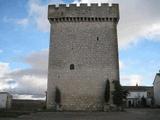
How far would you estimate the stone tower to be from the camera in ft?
95.0

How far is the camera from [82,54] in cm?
2967

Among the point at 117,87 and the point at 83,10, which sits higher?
the point at 83,10

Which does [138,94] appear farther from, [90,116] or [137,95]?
[90,116]

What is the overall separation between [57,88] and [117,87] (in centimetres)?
658

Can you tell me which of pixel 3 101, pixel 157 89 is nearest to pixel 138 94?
pixel 157 89

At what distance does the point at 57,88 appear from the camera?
95.3 feet

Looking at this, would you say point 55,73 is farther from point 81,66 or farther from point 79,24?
point 79,24

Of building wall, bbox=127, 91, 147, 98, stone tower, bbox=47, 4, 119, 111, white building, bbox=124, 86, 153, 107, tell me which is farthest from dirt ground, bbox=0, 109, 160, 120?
building wall, bbox=127, 91, 147, 98

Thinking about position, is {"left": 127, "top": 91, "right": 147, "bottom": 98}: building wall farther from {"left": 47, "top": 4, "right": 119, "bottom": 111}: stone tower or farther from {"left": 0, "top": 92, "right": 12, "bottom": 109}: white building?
{"left": 0, "top": 92, "right": 12, "bottom": 109}: white building

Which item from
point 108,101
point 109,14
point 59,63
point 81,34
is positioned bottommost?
point 108,101

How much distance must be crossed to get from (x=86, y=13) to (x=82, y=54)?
4802mm

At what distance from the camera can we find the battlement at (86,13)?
30266mm

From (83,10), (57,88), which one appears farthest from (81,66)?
(83,10)

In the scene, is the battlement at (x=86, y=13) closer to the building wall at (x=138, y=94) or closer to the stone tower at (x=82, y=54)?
the stone tower at (x=82, y=54)
